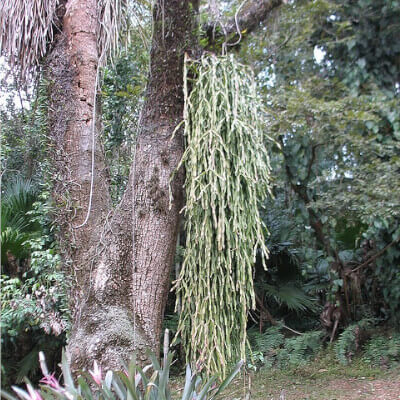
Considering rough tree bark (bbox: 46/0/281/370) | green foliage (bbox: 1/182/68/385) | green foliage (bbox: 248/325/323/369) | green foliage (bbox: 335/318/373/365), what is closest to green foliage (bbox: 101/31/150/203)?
green foliage (bbox: 1/182/68/385)

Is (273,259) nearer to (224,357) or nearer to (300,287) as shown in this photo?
(300,287)

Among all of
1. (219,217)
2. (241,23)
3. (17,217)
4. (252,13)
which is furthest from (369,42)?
(17,217)

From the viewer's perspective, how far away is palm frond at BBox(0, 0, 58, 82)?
362 centimetres

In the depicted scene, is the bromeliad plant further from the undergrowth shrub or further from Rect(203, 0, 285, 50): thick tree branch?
the undergrowth shrub

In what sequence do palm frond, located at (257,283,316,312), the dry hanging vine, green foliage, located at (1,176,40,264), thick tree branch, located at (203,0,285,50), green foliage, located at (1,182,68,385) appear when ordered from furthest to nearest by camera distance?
1. palm frond, located at (257,283,316,312)
2. green foliage, located at (1,176,40,264)
3. green foliage, located at (1,182,68,385)
4. thick tree branch, located at (203,0,285,50)
5. the dry hanging vine

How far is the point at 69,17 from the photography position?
3.64 meters

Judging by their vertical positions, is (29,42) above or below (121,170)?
above

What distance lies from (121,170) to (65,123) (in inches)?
71.4

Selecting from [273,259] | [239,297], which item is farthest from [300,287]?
[239,297]

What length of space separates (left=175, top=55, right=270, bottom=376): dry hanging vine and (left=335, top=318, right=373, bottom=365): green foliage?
338cm

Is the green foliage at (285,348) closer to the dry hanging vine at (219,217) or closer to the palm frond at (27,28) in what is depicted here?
the dry hanging vine at (219,217)

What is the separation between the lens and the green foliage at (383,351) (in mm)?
5645

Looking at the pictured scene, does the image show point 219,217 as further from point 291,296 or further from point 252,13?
point 291,296

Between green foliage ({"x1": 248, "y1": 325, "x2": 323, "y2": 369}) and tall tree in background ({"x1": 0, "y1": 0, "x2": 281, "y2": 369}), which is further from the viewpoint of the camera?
green foliage ({"x1": 248, "y1": 325, "x2": 323, "y2": 369})
